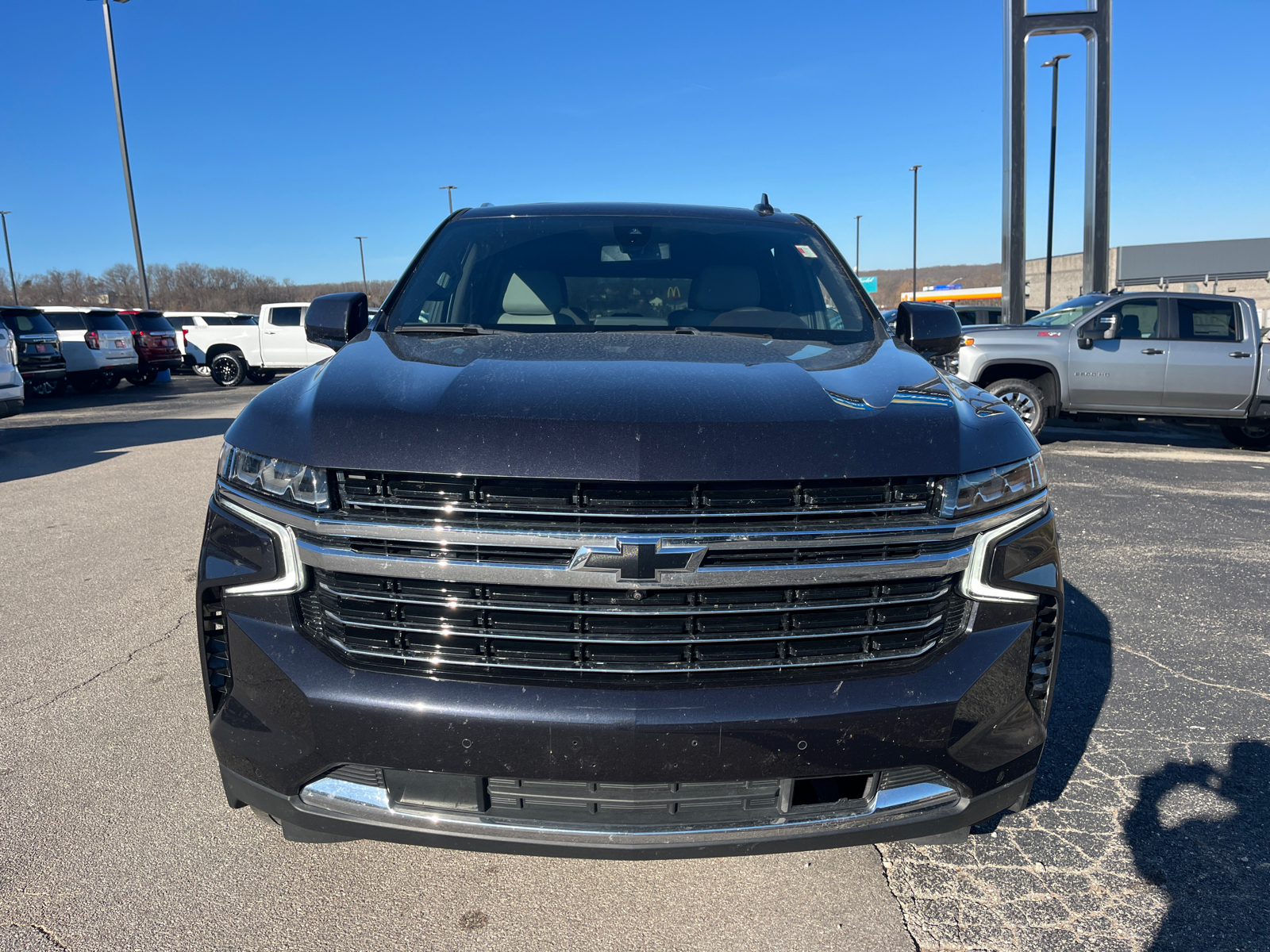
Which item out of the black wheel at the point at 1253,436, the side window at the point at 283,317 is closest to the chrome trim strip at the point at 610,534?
the black wheel at the point at 1253,436

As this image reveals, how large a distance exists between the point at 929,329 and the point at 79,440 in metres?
12.0

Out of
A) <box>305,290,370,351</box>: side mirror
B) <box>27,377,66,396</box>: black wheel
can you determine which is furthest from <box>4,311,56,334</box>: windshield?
<box>305,290,370,351</box>: side mirror

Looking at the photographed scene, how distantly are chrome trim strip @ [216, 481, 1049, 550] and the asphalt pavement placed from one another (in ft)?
3.33

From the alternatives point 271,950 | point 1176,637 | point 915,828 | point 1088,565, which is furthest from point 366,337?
point 1088,565

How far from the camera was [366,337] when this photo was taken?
285 centimetres

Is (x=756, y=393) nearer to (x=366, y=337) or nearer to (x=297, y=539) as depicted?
(x=297, y=539)

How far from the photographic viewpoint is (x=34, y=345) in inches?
643

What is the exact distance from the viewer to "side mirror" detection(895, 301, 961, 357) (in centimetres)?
318

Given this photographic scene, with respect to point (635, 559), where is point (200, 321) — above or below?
above

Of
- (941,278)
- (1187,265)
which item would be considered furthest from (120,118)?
(941,278)

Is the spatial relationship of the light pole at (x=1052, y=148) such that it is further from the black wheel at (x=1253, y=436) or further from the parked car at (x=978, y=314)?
the black wheel at (x=1253, y=436)

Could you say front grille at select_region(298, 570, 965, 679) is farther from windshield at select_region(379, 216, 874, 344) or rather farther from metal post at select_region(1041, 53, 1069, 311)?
metal post at select_region(1041, 53, 1069, 311)

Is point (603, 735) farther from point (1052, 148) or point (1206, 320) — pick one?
point (1052, 148)

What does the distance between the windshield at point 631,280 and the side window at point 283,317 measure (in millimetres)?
20314
